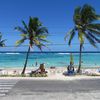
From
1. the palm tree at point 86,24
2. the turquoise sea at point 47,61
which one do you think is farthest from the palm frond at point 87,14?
the turquoise sea at point 47,61

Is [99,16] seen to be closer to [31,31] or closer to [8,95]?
[31,31]

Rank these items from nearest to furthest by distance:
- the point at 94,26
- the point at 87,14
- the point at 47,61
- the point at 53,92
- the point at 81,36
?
1. the point at 53,92
2. the point at 81,36
3. the point at 94,26
4. the point at 87,14
5. the point at 47,61

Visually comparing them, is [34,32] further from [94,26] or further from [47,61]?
[47,61]

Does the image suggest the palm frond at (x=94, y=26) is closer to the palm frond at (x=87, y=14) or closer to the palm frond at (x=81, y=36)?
the palm frond at (x=87, y=14)

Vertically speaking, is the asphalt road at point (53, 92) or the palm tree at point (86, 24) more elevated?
the palm tree at point (86, 24)

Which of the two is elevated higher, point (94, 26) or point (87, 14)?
point (87, 14)

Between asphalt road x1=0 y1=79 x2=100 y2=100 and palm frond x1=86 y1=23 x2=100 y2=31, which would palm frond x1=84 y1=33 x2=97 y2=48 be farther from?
asphalt road x1=0 y1=79 x2=100 y2=100

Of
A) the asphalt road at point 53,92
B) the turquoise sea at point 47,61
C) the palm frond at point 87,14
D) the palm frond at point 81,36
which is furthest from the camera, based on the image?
the turquoise sea at point 47,61

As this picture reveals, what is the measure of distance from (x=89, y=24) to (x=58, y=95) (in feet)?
56.8

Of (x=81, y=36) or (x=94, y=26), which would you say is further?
(x=94, y=26)

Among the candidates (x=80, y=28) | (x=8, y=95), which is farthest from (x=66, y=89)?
(x=80, y=28)

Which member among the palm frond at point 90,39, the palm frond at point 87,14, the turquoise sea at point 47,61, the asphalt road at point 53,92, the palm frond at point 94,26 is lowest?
the asphalt road at point 53,92

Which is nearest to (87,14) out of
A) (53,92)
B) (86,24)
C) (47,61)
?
(86,24)

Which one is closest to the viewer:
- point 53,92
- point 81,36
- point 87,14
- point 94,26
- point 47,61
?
point 53,92
